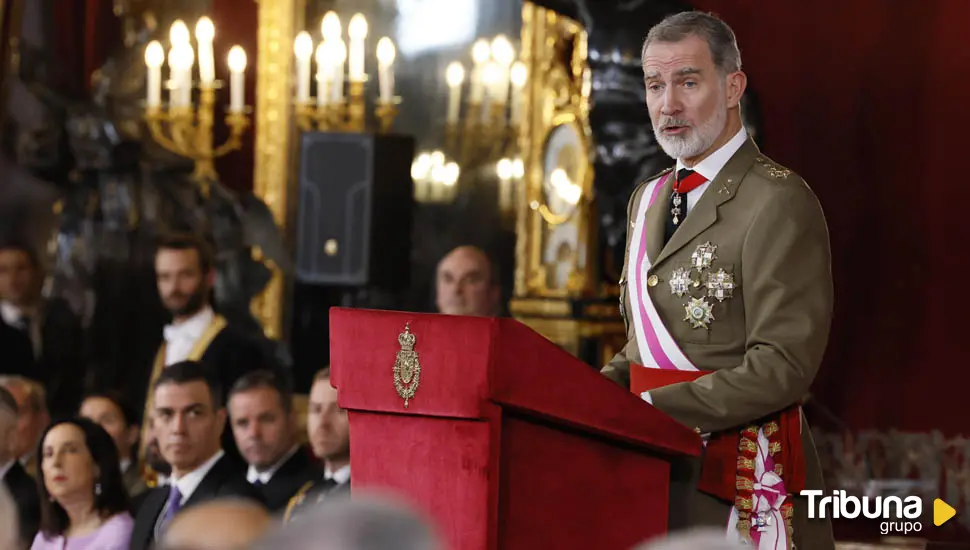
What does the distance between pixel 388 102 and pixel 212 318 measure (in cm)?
144

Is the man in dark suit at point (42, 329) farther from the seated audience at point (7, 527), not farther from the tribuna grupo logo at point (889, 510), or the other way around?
the seated audience at point (7, 527)

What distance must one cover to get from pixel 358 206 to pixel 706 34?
4.46m

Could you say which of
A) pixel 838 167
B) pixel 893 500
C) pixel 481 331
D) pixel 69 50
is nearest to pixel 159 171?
pixel 69 50

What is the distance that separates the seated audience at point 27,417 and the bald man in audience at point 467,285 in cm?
157

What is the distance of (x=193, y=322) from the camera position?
618 cm

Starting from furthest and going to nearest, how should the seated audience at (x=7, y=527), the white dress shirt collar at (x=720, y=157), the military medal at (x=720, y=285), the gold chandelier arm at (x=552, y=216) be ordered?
the gold chandelier arm at (x=552, y=216) < the white dress shirt collar at (x=720, y=157) < the military medal at (x=720, y=285) < the seated audience at (x=7, y=527)

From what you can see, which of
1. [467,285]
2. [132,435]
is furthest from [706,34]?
[132,435]

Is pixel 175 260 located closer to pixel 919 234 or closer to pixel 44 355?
pixel 44 355

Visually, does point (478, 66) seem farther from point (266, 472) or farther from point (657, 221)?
Answer: point (657, 221)

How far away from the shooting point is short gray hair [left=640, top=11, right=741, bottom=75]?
2.52 m

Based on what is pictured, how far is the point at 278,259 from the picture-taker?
7.30 m

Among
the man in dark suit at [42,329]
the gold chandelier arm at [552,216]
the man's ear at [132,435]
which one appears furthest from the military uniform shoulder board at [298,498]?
the man in dark suit at [42,329]

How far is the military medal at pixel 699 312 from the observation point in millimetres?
2486

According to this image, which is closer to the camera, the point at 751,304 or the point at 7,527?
the point at 7,527
